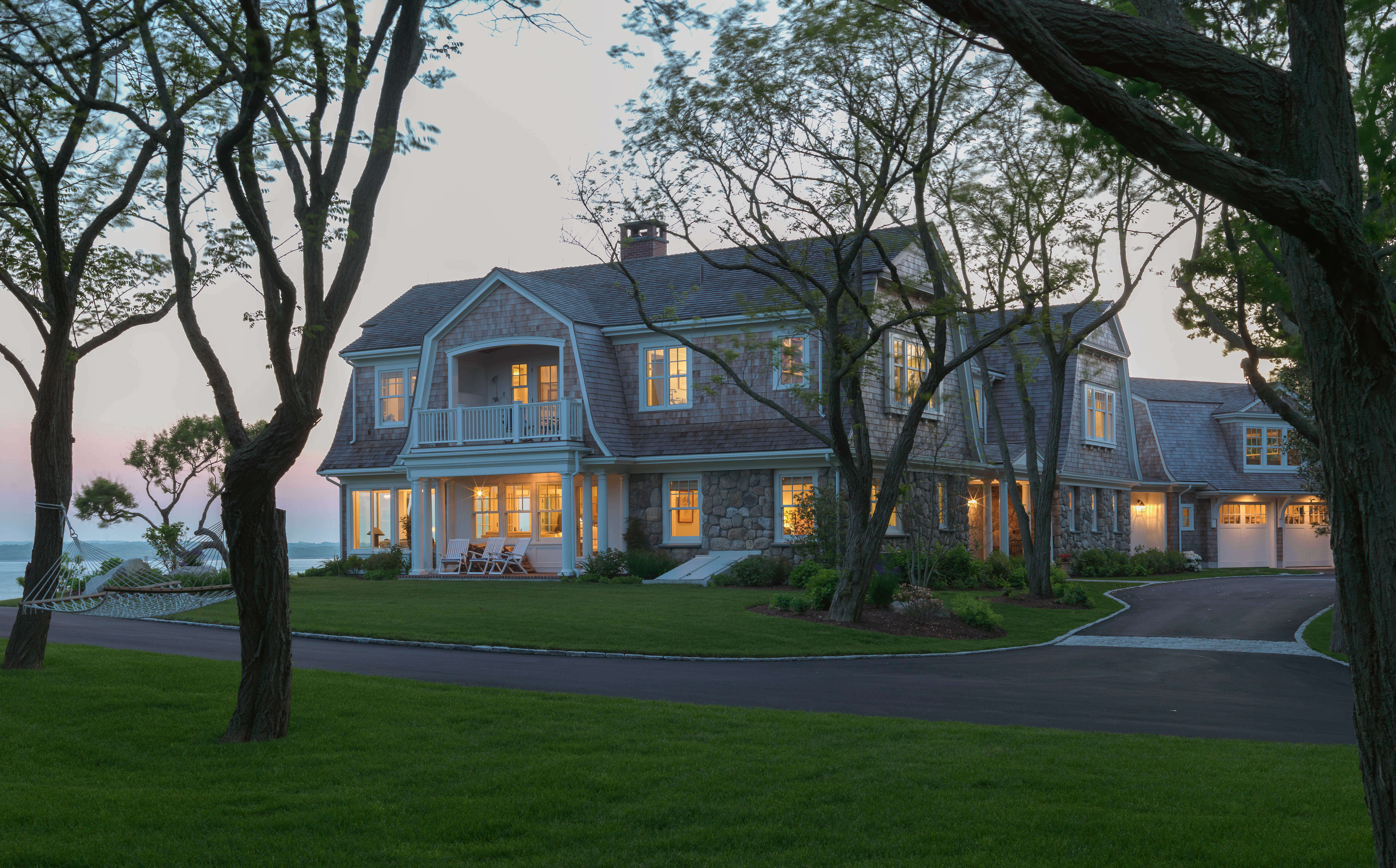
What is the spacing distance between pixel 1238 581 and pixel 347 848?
28185 millimetres

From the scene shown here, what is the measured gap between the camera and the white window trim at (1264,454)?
39000 mm

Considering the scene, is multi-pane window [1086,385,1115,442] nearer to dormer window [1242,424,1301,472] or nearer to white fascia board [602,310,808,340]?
dormer window [1242,424,1301,472]

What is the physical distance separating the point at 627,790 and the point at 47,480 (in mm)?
7314

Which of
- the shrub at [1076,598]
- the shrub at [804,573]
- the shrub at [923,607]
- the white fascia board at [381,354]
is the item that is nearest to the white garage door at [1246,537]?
the shrub at [1076,598]

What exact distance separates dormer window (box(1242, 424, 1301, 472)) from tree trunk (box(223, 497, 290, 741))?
37.7m

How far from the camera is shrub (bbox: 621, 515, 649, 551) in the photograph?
26328mm

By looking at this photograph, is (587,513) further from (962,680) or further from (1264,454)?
(1264,454)

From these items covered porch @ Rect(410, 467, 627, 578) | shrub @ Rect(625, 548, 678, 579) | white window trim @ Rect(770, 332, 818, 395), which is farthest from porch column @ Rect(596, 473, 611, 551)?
white window trim @ Rect(770, 332, 818, 395)

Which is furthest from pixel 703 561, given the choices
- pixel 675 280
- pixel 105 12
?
pixel 105 12

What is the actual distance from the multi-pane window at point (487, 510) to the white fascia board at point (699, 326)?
5.37m

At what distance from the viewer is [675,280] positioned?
28.7 meters

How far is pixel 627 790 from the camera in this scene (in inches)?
258

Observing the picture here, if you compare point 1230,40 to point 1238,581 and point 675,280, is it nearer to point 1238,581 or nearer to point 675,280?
point 675,280

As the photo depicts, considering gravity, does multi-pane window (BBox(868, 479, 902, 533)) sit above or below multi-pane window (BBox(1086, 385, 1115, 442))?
below
